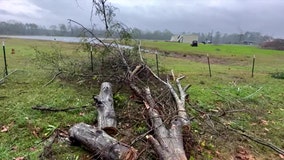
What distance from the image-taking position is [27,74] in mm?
8727

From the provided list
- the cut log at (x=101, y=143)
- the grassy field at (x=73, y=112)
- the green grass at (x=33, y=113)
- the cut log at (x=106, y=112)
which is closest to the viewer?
the cut log at (x=101, y=143)

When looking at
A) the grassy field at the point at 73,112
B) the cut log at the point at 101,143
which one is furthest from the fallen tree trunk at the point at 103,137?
the grassy field at the point at 73,112

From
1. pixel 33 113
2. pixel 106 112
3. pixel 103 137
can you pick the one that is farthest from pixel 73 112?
pixel 103 137

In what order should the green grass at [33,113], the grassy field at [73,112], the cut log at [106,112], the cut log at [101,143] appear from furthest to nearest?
the cut log at [106,112] → the grassy field at [73,112] → the green grass at [33,113] → the cut log at [101,143]

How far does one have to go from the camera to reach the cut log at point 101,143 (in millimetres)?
3512

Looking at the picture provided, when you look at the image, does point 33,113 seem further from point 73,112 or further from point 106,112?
point 106,112

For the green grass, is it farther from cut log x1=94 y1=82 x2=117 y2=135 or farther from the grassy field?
cut log x1=94 y1=82 x2=117 y2=135

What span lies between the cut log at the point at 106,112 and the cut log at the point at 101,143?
0.43 m

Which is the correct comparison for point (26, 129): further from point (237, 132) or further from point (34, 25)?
point (34, 25)

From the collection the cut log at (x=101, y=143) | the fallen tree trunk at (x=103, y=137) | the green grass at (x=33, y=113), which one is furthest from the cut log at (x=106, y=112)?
the cut log at (x=101, y=143)

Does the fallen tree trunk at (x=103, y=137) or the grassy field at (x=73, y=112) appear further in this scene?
the grassy field at (x=73, y=112)

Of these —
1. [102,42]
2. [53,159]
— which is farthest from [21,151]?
[102,42]

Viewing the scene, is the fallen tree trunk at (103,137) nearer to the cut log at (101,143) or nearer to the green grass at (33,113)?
the cut log at (101,143)

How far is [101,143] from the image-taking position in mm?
3809
